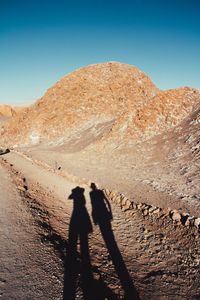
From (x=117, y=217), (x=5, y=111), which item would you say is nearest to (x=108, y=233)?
(x=117, y=217)

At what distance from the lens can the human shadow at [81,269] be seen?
4.94 metres

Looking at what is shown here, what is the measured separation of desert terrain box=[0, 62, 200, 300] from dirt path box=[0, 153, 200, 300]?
27mm

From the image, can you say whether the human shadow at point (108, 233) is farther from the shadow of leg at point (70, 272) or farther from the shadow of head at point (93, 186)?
the shadow of leg at point (70, 272)

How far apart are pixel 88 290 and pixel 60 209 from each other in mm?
5621

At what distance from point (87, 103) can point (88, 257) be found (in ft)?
126

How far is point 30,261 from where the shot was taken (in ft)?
19.0

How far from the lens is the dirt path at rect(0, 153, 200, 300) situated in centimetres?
525

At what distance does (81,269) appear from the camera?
227 inches

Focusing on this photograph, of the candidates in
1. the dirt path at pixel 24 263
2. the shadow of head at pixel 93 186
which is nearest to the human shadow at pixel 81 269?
the dirt path at pixel 24 263

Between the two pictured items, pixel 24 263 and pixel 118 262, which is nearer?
pixel 24 263

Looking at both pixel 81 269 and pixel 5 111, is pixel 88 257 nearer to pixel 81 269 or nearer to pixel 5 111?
pixel 81 269

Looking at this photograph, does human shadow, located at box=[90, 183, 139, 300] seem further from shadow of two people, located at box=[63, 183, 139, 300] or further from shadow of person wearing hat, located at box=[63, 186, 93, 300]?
shadow of person wearing hat, located at box=[63, 186, 93, 300]

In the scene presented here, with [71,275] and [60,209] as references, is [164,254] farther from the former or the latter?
[60,209]

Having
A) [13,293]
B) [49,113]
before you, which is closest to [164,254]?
[13,293]
